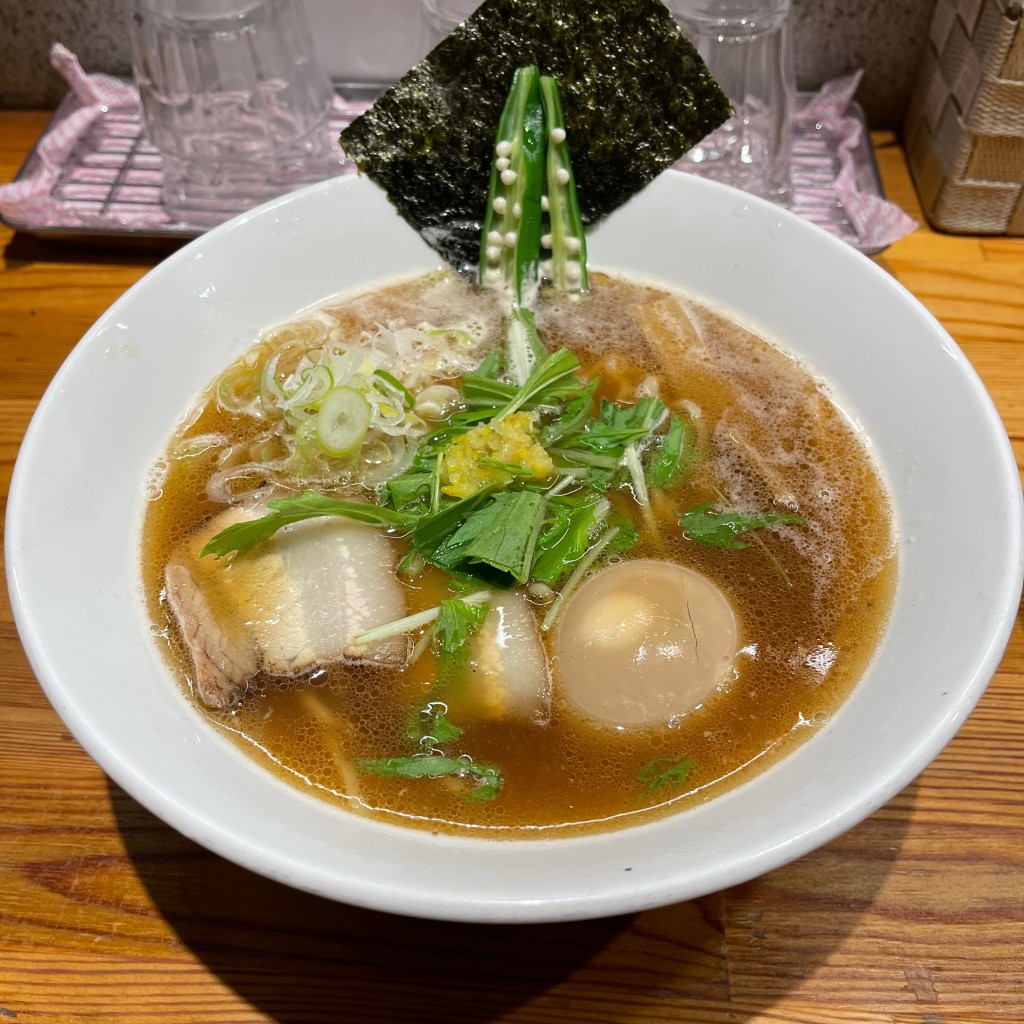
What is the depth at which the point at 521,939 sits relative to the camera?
3.93ft

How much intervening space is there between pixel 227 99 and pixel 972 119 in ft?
6.28

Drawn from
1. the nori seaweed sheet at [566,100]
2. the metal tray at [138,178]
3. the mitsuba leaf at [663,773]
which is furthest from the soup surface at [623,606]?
the metal tray at [138,178]

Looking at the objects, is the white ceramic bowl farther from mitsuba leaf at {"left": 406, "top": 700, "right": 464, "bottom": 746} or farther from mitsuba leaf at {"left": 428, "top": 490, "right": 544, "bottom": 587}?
mitsuba leaf at {"left": 428, "top": 490, "right": 544, "bottom": 587}

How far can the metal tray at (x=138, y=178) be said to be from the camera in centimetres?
219

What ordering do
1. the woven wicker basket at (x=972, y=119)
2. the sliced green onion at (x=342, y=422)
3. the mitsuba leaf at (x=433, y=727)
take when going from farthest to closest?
the woven wicker basket at (x=972, y=119) → the sliced green onion at (x=342, y=422) → the mitsuba leaf at (x=433, y=727)

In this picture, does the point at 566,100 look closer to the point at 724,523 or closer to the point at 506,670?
the point at 724,523

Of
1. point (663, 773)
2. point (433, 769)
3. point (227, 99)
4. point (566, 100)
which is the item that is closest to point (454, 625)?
point (433, 769)

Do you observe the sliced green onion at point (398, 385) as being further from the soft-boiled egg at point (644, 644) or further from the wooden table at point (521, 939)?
the wooden table at point (521, 939)

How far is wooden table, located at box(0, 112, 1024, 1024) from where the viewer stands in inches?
45.5

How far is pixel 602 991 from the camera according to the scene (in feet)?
3.82

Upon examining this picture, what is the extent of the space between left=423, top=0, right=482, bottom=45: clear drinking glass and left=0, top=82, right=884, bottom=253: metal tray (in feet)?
1.37

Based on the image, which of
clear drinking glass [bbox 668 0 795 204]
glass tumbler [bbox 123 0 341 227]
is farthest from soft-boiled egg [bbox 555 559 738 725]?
glass tumbler [bbox 123 0 341 227]

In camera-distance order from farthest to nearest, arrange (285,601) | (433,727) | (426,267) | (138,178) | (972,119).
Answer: (138,178) → (972,119) → (426,267) → (285,601) → (433,727)

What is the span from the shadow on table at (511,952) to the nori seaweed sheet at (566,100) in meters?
1.40
